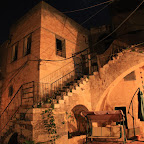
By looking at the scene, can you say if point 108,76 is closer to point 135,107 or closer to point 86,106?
point 86,106

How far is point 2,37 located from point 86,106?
1390cm

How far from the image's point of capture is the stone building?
7.61 metres

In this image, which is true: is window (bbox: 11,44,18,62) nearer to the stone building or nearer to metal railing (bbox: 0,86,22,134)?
the stone building

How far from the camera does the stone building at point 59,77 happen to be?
25.0 feet

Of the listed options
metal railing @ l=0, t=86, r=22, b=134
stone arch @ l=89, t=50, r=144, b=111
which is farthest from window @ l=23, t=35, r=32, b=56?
stone arch @ l=89, t=50, r=144, b=111

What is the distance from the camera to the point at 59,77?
10203mm

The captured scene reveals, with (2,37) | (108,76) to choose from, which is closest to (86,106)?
(108,76)

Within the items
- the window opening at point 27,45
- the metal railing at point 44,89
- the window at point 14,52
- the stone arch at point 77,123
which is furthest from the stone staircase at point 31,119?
the window at point 14,52

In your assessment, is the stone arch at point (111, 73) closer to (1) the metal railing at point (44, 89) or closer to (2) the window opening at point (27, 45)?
(1) the metal railing at point (44, 89)

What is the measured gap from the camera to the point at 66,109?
714 centimetres

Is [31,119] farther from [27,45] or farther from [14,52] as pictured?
[14,52]

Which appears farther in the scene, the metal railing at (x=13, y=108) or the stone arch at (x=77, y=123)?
the stone arch at (x=77, y=123)

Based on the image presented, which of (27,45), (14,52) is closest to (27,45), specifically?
(27,45)

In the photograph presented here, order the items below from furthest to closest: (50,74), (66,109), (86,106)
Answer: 1. (50,74)
2. (86,106)
3. (66,109)
